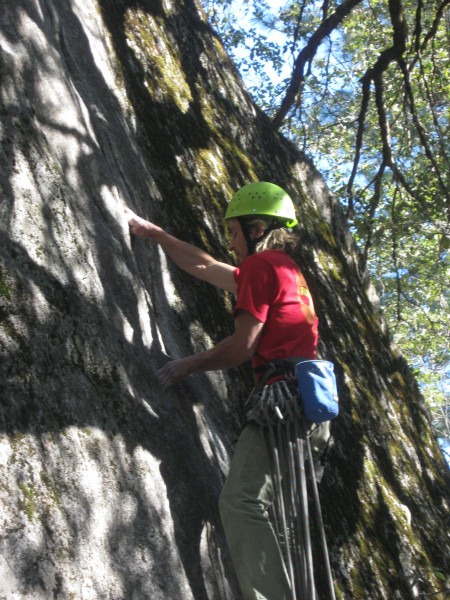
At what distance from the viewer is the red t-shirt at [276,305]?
354 cm

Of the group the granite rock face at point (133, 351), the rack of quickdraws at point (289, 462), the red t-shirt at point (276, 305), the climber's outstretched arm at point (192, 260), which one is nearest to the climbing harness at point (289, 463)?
the rack of quickdraws at point (289, 462)

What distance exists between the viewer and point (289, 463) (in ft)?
11.0

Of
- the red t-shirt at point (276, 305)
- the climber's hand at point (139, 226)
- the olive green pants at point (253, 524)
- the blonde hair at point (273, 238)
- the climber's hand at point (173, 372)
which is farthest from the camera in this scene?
the climber's hand at point (139, 226)

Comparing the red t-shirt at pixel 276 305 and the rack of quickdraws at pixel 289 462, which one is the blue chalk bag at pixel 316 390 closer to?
the rack of quickdraws at pixel 289 462

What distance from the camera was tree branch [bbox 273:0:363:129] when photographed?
7754 millimetres

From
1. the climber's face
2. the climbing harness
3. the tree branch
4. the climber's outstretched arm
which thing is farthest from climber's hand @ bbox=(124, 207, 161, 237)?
the tree branch

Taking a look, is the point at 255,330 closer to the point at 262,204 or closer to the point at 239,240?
the point at 239,240

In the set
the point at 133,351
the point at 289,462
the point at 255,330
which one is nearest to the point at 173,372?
the point at 133,351

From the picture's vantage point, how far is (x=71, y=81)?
4180mm

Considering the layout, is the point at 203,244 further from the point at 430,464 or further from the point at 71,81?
the point at 430,464

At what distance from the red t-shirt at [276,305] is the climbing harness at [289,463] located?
18 cm

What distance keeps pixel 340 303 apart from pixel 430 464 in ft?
4.22

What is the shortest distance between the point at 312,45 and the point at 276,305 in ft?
16.6

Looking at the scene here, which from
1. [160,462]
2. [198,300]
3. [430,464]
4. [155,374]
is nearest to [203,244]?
[198,300]
